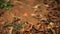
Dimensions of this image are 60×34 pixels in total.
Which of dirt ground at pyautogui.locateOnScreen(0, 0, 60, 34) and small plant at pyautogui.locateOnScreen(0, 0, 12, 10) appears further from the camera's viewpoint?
small plant at pyautogui.locateOnScreen(0, 0, 12, 10)

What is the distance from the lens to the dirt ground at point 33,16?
2.86 metres

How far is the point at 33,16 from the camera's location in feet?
10.3

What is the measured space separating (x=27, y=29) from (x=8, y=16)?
55cm

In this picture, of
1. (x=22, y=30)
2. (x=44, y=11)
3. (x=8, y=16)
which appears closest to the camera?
(x=22, y=30)

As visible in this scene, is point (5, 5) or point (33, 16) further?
point (5, 5)

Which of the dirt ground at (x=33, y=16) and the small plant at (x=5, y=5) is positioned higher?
the small plant at (x=5, y=5)

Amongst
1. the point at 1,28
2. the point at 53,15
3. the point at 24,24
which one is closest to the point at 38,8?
the point at 53,15

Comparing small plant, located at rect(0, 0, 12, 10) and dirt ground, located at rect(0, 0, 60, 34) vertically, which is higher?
small plant, located at rect(0, 0, 12, 10)

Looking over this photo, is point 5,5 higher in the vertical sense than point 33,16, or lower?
higher

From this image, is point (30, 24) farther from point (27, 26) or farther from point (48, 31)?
point (48, 31)

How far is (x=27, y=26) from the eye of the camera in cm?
290

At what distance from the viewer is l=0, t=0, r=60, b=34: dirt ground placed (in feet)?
9.38

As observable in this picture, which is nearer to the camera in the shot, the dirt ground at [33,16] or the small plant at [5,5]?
the dirt ground at [33,16]

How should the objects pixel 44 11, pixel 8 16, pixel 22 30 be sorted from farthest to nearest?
pixel 44 11, pixel 8 16, pixel 22 30
